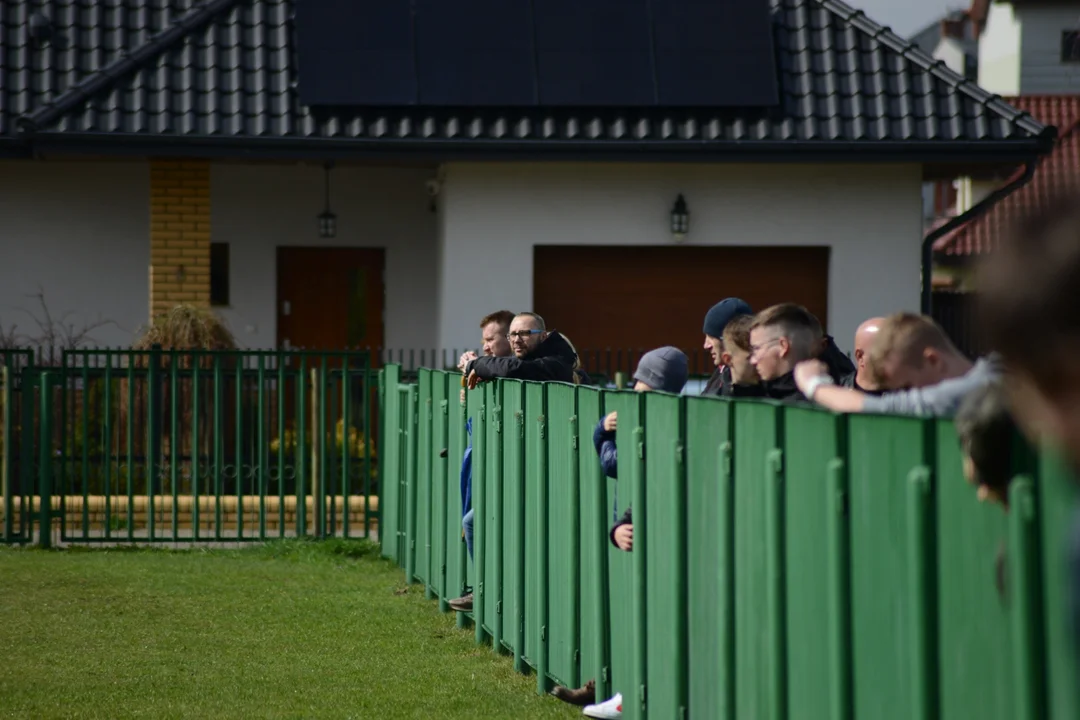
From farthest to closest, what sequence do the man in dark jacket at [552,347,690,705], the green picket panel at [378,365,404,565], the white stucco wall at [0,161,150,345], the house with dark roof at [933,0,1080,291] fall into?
1. the house with dark roof at [933,0,1080,291]
2. the white stucco wall at [0,161,150,345]
3. the green picket panel at [378,365,404,565]
4. the man in dark jacket at [552,347,690,705]

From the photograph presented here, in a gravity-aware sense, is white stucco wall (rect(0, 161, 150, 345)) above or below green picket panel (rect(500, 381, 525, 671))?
above

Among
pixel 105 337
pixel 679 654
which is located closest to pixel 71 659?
pixel 679 654

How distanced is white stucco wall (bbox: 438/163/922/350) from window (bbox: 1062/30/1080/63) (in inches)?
1326

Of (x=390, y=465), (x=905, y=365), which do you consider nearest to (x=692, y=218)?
(x=390, y=465)

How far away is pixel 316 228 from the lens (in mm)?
20719

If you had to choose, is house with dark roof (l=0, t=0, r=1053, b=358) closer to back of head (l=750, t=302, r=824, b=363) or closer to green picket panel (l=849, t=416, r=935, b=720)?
back of head (l=750, t=302, r=824, b=363)

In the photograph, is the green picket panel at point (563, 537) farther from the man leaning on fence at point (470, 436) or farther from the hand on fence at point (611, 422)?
the man leaning on fence at point (470, 436)

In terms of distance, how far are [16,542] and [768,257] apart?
8.99 meters

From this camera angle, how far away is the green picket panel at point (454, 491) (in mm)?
9914

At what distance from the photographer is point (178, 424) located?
1409cm

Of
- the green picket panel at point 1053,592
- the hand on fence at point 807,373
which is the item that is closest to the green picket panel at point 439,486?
the hand on fence at point 807,373

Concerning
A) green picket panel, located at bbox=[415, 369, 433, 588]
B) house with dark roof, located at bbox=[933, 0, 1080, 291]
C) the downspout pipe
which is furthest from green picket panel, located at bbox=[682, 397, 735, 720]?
house with dark roof, located at bbox=[933, 0, 1080, 291]

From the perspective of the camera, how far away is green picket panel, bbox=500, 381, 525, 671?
8297mm

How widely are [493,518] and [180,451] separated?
6.13 meters
